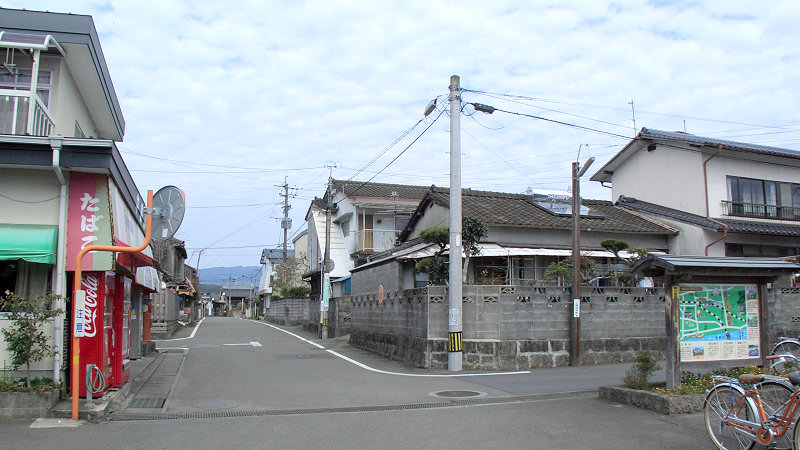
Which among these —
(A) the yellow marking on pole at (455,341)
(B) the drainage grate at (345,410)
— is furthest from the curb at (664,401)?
(A) the yellow marking on pole at (455,341)

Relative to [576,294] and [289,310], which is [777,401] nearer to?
[576,294]

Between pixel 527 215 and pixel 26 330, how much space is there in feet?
55.5

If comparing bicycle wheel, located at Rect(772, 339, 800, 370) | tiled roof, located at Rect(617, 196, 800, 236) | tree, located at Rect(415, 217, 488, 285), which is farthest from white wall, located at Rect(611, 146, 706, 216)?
bicycle wheel, located at Rect(772, 339, 800, 370)

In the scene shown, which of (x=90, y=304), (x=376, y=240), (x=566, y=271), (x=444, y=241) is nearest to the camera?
(x=90, y=304)

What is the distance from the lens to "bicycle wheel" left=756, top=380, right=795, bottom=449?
5.97 meters

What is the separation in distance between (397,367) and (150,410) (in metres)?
7.61

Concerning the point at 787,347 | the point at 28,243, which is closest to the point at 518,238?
the point at 787,347

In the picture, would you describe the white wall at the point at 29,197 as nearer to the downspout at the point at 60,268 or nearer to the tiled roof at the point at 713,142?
the downspout at the point at 60,268

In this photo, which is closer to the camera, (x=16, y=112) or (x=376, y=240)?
(x=16, y=112)

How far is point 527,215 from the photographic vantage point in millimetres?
21609

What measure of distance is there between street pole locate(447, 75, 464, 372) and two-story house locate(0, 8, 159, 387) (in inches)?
301

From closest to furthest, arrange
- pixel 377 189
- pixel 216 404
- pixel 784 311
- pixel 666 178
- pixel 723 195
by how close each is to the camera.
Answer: pixel 216 404, pixel 784 311, pixel 723 195, pixel 666 178, pixel 377 189

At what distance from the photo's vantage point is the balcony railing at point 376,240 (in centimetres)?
3306

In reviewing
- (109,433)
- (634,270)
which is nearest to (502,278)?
(634,270)
